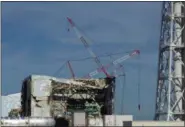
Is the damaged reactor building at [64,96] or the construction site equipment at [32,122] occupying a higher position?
the damaged reactor building at [64,96]

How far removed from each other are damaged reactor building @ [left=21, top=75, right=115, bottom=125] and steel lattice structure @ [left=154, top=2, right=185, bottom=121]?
21514mm

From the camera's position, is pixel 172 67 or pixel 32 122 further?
pixel 172 67

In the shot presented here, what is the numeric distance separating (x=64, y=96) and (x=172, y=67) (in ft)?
126

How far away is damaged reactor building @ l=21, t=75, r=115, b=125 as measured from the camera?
158 m

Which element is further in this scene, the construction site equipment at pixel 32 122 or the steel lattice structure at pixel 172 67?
the steel lattice structure at pixel 172 67

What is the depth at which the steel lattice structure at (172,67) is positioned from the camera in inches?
5743

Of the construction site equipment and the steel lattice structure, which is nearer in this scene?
the construction site equipment

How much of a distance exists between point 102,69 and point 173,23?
54.5m

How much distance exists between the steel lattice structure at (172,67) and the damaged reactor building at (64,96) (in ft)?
70.6

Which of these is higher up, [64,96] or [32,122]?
[64,96]

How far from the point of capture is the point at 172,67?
148375mm

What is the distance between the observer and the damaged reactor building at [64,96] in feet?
520

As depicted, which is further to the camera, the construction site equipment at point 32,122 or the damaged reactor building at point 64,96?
the damaged reactor building at point 64,96

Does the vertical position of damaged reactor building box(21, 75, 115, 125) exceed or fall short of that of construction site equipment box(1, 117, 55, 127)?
it exceeds it
